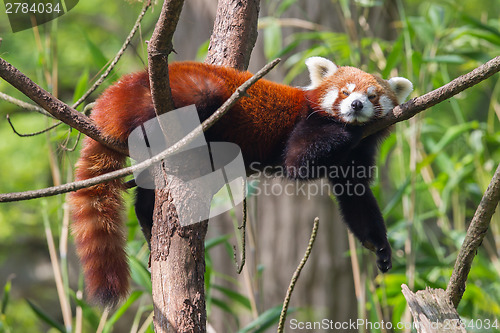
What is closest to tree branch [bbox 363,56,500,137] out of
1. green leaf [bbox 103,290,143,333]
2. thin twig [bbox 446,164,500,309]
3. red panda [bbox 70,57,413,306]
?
thin twig [bbox 446,164,500,309]

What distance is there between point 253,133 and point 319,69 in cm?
64

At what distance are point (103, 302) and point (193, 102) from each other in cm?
84

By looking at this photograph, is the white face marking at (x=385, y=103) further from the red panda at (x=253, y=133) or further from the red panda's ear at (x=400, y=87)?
the red panda's ear at (x=400, y=87)

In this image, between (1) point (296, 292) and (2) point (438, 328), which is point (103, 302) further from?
(1) point (296, 292)

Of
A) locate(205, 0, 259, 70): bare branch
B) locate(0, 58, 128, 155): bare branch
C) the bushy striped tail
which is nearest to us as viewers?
locate(0, 58, 128, 155): bare branch

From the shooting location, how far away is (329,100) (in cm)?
236

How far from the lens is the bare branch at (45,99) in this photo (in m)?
1.44

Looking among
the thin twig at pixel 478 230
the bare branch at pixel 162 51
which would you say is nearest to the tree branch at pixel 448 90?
the thin twig at pixel 478 230

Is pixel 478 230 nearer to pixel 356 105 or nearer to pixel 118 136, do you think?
pixel 356 105

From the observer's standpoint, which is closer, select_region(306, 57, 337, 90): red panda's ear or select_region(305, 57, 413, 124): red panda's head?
select_region(305, 57, 413, 124): red panda's head

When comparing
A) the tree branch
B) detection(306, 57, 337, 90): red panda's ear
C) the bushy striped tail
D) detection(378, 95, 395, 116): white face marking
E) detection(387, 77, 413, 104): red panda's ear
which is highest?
detection(306, 57, 337, 90): red panda's ear

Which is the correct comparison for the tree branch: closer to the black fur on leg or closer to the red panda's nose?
the red panda's nose

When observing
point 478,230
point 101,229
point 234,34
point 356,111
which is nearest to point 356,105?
point 356,111

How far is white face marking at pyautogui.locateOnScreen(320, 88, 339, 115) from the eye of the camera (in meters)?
2.33
